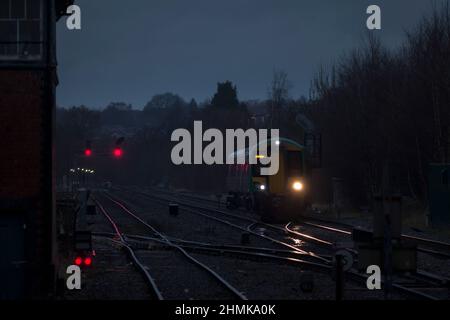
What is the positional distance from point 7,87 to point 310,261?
9219mm

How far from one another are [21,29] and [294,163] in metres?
22.7

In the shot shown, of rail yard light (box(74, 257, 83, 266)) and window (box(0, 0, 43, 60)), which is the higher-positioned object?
window (box(0, 0, 43, 60))

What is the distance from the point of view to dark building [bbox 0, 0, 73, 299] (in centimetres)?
1384

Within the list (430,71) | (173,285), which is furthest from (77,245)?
(430,71)

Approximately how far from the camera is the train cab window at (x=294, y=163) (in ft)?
117

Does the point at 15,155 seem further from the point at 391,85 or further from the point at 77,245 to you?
the point at 391,85

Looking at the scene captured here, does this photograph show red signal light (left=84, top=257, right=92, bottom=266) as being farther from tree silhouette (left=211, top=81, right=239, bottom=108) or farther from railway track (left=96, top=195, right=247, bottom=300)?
tree silhouette (left=211, top=81, right=239, bottom=108)

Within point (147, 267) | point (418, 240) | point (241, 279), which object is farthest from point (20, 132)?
point (418, 240)

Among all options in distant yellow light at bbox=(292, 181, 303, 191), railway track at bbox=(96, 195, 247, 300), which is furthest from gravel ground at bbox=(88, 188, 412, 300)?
distant yellow light at bbox=(292, 181, 303, 191)

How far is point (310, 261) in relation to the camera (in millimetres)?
19609

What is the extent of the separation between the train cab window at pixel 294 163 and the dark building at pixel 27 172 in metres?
22.3

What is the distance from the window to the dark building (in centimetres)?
6

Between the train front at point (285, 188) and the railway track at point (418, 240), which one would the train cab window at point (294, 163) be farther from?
the railway track at point (418, 240)

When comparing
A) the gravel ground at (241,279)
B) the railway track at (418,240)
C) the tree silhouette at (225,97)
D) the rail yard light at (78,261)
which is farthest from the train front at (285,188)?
the tree silhouette at (225,97)
